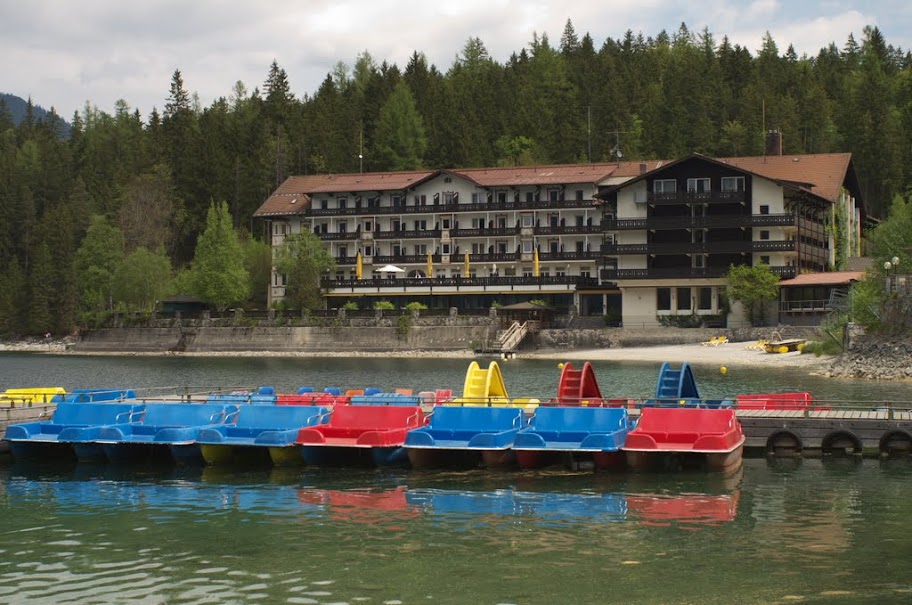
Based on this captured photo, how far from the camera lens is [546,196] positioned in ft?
376

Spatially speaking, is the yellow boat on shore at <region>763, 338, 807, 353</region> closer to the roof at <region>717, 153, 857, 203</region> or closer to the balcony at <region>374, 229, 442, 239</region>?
the roof at <region>717, 153, 857, 203</region>

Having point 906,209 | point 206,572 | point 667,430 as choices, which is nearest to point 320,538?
point 206,572

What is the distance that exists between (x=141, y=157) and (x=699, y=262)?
76529 millimetres

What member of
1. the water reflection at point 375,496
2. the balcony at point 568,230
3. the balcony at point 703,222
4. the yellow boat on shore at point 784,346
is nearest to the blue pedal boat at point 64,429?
the water reflection at point 375,496

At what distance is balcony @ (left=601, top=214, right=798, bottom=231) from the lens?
315ft

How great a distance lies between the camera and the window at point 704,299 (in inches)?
3935

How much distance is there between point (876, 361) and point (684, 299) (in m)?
39.1

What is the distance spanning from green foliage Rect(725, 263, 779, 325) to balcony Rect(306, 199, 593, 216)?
2178cm

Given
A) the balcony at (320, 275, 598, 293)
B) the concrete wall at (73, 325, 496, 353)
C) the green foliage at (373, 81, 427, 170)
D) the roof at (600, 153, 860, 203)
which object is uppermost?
the green foliage at (373, 81, 427, 170)

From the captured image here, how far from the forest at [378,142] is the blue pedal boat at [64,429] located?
82605mm

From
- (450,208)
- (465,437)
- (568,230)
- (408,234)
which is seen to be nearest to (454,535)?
(465,437)

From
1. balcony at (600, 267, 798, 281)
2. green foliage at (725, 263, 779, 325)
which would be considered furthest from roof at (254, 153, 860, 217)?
green foliage at (725, 263, 779, 325)

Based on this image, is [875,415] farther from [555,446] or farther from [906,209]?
[906,209]

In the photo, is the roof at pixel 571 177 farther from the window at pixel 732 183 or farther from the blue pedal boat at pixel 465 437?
the blue pedal boat at pixel 465 437
